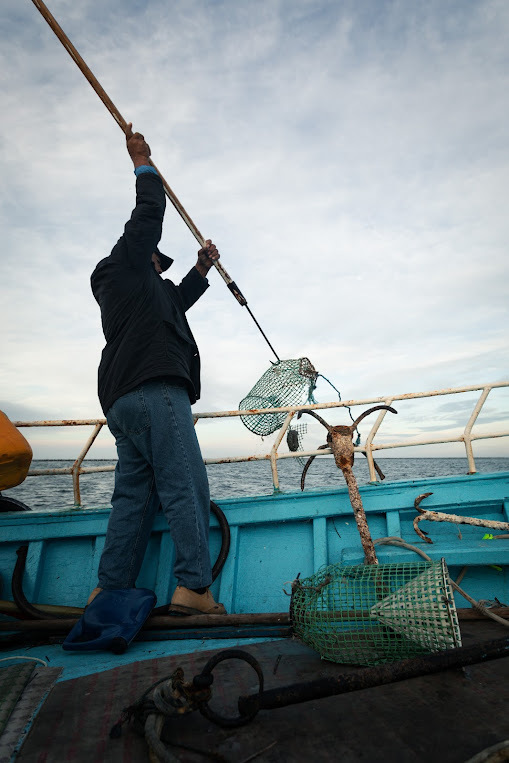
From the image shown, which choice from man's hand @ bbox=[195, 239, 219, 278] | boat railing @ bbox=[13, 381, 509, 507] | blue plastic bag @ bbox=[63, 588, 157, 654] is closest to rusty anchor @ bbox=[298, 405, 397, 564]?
boat railing @ bbox=[13, 381, 509, 507]

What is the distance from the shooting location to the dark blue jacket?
9.32 feet

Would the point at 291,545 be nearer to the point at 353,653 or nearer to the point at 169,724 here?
the point at 353,653

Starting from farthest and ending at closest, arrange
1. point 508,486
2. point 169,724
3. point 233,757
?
point 508,486 < point 169,724 < point 233,757

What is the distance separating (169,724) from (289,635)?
102 centimetres

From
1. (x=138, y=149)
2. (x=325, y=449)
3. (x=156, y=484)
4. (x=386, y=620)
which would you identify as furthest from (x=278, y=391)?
(x=386, y=620)

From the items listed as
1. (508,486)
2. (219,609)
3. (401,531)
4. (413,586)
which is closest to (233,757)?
(413,586)

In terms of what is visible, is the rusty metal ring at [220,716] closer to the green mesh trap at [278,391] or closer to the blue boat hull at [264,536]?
the blue boat hull at [264,536]

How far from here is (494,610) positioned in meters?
2.43

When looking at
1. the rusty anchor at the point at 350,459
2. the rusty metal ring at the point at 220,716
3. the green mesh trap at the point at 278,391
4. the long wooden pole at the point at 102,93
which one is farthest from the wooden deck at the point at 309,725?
the long wooden pole at the point at 102,93

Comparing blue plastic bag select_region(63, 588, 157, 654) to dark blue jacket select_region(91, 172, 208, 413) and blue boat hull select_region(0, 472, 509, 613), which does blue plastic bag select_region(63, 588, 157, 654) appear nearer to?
blue boat hull select_region(0, 472, 509, 613)

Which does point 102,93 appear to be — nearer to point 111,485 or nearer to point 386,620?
point 386,620

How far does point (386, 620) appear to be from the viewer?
6.49 feet

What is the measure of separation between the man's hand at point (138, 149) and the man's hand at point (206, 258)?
0.90m

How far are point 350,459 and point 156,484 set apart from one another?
1.49 metres
